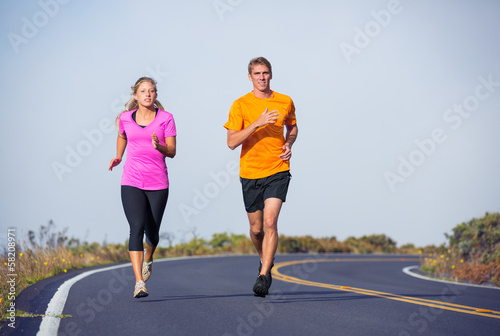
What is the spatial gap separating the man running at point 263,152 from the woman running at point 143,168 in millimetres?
829

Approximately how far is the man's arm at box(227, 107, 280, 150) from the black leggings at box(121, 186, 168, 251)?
98 centimetres

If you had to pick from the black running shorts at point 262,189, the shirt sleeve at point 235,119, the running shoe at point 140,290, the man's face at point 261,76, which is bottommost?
the running shoe at point 140,290

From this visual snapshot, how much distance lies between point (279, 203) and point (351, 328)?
2.24 m

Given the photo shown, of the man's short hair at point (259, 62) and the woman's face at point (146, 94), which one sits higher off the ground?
the man's short hair at point (259, 62)

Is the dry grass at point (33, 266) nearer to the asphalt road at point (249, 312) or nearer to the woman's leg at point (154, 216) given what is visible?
the asphalt road at point (249, 312)

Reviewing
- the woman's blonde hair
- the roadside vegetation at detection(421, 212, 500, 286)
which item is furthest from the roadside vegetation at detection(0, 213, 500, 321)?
the woman's blonde hair

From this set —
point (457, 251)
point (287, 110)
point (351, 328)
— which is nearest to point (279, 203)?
point (287, 110)

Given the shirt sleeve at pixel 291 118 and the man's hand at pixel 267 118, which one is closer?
the man's hand at pixel 267 118

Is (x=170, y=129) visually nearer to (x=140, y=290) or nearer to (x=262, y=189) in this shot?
(x=262, y=189)

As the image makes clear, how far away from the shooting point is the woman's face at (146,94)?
24.8 ft

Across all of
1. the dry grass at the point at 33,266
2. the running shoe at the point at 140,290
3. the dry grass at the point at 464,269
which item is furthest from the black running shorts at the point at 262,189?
the dry grass at the point at 464,269

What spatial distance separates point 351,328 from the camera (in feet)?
19.0

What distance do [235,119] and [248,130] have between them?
45 centimetres

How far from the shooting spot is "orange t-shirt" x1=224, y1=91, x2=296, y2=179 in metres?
7.75
